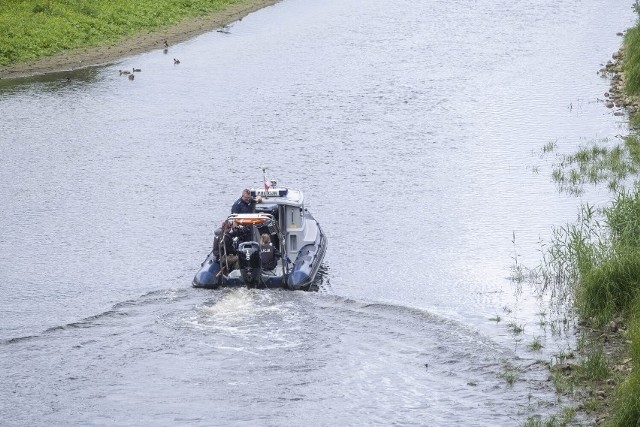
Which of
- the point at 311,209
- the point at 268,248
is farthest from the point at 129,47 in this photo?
the point at 268,248

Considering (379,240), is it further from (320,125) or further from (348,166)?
(320,125)

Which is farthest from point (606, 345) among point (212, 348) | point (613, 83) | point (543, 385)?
point (613, 83)

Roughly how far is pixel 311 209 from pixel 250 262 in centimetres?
897

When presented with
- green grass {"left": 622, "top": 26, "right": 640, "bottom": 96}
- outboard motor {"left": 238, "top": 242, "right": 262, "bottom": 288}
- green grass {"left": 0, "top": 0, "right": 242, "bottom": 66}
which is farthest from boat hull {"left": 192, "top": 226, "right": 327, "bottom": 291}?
green grass {"left": 0, "top": 0, "right": 242, "bottom": 66}

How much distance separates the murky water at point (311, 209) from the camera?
23141mm

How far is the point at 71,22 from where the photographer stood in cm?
6075

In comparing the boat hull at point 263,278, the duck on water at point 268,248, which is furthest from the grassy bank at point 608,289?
the duck on water at point 268,248

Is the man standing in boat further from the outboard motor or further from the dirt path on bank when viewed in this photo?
the dirt path on bank

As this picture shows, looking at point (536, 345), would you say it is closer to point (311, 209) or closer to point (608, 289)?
point (608, 289)

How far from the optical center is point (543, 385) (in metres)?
22.8

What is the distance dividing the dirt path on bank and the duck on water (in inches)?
1137

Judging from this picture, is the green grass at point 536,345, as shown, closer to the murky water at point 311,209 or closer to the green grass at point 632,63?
the murky water at point 311,209

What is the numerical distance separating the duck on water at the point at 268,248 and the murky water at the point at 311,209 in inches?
24.1

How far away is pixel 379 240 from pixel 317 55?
91.2ft
